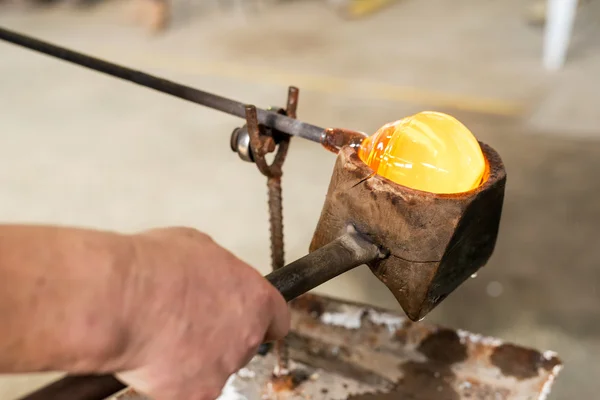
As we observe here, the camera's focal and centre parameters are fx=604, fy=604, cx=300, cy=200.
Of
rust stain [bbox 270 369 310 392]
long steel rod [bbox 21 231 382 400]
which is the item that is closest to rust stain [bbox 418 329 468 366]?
rust stain [bbox 270 369 310 392]

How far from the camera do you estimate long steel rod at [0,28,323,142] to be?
619 millimetres

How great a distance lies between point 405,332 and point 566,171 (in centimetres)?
119

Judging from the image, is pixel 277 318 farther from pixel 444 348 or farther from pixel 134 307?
pixel 444 348

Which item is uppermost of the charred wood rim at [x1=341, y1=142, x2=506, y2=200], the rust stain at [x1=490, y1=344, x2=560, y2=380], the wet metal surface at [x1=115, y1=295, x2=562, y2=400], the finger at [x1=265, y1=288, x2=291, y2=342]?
the charred wood rim at [x1=341, y1=142, x2=506, y2=200]

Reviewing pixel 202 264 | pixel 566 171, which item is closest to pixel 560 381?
pixel 566 171

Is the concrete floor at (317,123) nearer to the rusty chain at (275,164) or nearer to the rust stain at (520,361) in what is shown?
the rust stain at (520,361)

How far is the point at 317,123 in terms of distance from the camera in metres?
2.15

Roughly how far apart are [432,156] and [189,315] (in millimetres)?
248

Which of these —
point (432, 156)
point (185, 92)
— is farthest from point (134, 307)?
point (185, 92)

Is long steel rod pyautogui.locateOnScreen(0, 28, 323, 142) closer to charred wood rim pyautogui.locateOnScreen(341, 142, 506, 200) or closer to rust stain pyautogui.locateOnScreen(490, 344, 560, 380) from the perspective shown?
charred wood rim pyautogui.locateOnScreen(341, 142, 506, 200)

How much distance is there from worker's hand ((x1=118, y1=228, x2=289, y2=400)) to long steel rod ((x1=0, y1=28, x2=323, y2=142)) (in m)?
0.24

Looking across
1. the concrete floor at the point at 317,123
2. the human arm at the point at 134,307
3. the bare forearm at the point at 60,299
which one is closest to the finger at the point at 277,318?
the human arm at the point at 134,307

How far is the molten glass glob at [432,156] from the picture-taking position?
1.66ft

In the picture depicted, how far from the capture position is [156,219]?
171 centimetres
